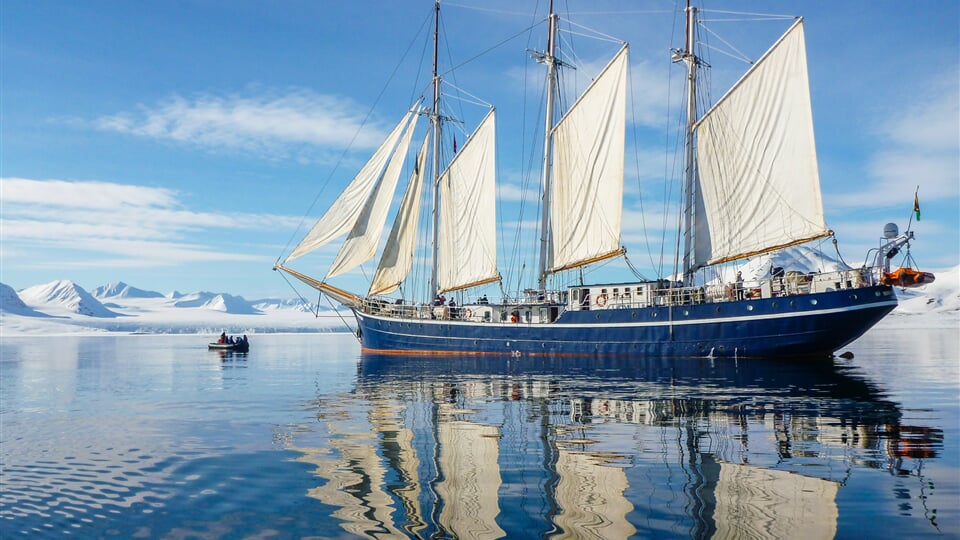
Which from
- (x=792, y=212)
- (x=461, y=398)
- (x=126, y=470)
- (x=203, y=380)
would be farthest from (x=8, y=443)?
(x=792, y=212)

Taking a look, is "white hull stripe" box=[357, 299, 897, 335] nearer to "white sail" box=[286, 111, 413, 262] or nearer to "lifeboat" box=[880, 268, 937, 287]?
"lifeboat" box=[880, 268, 937, 287]

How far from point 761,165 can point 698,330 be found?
489 inches

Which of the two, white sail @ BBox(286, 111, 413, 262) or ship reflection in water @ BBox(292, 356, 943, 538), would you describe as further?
white sail @ BBox(286, 111, 413, 262)

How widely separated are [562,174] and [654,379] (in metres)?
27.5

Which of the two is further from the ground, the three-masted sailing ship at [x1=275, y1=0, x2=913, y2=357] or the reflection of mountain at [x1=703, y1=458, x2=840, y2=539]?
the three-masted sailing ship at [x1=275, y1=0, x2=913, y2=357]

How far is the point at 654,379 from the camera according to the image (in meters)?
33.4

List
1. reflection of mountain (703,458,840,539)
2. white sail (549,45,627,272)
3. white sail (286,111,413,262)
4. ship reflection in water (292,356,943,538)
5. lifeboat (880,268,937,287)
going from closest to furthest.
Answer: reflection of mountain (703,458,840,539)
ship reflection in water (292,356,943,538)
lifeboat (880,268,937,287)
white sail (549,45,627,272)
white sail (286,111,413,262)

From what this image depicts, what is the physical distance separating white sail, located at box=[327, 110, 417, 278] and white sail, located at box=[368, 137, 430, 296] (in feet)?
7.78

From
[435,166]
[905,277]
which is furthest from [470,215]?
[905,277]

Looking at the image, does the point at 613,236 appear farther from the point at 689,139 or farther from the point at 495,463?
the point at 495,463

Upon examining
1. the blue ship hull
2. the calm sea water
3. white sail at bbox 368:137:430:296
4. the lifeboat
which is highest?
white sail at bbox 368:137:430:296

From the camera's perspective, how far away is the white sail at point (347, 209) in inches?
2361

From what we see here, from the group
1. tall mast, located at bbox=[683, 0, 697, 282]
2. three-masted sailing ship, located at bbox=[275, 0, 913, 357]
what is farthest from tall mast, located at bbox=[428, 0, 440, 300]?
tall mast, located at bbox=[683, 0, 697, 282]

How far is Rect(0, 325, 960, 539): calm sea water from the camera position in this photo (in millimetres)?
10406
